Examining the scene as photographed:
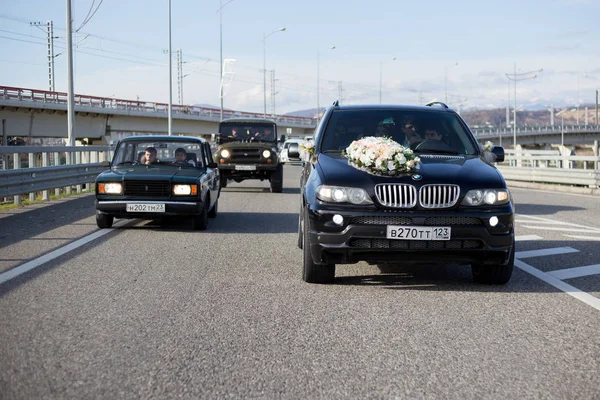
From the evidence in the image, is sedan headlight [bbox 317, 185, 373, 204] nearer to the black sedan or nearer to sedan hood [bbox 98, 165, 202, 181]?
the black sedan

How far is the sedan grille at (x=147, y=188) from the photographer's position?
1122 cm

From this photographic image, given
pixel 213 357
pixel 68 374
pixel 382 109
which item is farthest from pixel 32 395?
pixel 382 109

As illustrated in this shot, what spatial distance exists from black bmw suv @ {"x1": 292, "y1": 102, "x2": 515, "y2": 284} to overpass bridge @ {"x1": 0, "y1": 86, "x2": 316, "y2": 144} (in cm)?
3654

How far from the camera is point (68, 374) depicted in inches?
164

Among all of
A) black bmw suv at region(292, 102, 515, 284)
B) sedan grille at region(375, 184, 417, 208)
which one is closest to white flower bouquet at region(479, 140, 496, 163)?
black bmw suv at region(292, 102, 515, 284)

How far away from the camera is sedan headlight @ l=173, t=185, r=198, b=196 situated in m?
11.3

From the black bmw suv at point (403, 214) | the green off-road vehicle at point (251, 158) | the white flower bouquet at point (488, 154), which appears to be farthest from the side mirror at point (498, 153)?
the green off-road vehicle at point (251, 158)

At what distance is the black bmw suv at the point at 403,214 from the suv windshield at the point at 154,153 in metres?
5.40

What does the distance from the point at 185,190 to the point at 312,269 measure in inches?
187

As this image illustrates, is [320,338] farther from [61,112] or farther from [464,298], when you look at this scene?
[61,112]

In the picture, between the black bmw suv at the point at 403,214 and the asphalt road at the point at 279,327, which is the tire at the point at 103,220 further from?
the black bmw suv at the point at 403,214

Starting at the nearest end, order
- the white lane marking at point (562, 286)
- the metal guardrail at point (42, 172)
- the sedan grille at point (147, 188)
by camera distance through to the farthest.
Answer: the white lane marking at point (562, 286) → the sedan grille at point (147, 188) → the metal guardrail at point (42, 172)

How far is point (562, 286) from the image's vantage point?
7094 millimetres

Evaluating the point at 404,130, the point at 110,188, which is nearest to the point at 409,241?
the point at 404,130
